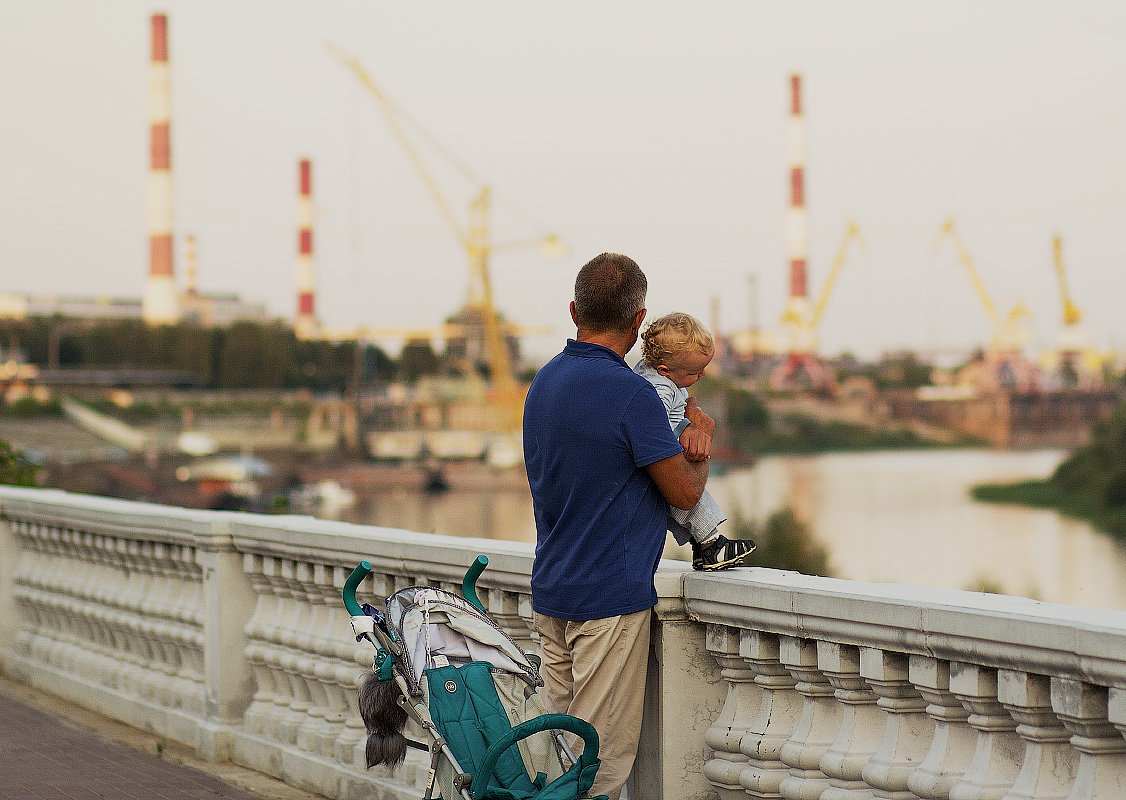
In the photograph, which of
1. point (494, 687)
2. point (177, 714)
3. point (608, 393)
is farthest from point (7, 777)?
point (608, 393)

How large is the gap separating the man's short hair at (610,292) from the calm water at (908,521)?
63.9 feet

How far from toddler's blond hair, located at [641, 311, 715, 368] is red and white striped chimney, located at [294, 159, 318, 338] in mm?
118400

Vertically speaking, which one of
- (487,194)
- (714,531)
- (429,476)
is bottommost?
(429,476)

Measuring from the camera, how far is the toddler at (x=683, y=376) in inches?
131

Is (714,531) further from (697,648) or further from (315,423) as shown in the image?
(315,423)

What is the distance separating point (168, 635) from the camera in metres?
6.12

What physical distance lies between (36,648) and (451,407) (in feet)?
387

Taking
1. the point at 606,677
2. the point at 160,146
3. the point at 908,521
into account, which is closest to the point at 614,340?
the point at 606,677

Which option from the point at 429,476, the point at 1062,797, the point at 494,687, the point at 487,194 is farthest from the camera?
the point at 487,194

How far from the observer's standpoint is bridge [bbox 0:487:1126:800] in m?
2.58

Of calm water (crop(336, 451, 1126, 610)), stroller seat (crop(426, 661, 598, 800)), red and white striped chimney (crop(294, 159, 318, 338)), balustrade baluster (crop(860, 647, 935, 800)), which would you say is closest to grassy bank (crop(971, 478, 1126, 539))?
calm water (crop(336, 451, 1126, 610))

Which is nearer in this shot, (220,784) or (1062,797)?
(1062,797)

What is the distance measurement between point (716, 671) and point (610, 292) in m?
1.06

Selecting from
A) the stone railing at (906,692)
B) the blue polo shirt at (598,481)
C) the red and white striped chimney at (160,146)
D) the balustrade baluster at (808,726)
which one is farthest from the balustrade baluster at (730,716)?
the red and white striped chimney at (160,146)
